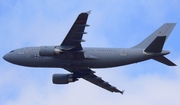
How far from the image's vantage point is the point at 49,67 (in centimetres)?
7438

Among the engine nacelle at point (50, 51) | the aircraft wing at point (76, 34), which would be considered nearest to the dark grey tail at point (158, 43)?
the aircraft wing at point (76, 34)

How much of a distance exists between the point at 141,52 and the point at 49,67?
14187 mm

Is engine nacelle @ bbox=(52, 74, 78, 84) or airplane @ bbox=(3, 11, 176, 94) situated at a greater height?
airplane @ bbox=(3, 11, 176, 94)

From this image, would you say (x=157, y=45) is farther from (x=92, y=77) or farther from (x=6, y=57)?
(x=6, y=57)

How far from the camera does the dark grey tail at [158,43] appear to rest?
6469cm

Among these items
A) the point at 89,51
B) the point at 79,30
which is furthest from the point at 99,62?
the point at 79,30

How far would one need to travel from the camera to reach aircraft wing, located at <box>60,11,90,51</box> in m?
63.6

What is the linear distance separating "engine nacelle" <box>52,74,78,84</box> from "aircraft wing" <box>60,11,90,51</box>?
10.8 metres

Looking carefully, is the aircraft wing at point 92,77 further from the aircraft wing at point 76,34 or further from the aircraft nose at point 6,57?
the aircraft nose at point 6,57

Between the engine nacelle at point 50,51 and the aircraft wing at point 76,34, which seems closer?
the aircraft wing at point 76,34

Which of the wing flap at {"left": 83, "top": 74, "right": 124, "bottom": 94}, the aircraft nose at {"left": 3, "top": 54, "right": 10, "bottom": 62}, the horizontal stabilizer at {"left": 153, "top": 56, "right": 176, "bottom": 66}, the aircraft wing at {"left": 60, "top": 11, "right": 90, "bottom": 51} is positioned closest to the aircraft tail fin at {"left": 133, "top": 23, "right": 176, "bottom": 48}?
the horizontal stabilizer at {"left": 153, "top": 56, "right": 176, "bottom": 66}

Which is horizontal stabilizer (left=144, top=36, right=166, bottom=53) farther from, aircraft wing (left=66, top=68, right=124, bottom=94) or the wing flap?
the wing flap

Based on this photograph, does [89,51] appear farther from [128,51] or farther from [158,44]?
[158,44]

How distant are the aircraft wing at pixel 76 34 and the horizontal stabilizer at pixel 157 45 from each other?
9212 millimetres
